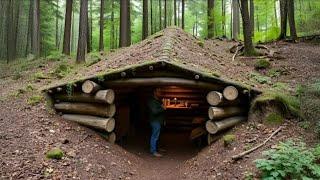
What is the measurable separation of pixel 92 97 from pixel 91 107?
1.00ft

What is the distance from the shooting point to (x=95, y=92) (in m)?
9.73

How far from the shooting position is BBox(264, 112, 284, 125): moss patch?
28.1 ft

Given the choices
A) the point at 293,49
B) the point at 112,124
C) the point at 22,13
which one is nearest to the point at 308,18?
the point at 293,49

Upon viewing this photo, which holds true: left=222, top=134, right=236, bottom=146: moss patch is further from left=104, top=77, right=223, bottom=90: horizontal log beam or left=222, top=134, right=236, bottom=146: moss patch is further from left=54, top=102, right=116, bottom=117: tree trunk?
left=54, top=102, right=116, bottom=117: tree trunk

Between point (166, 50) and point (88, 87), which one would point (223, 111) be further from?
point (88, 87)

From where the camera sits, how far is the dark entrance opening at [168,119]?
11.5 m

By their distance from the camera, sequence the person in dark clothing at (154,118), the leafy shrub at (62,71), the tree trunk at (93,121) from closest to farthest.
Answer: the tree trunk at (93,121) < the person in dark clothing at (154,118) < the leafy shrub at (62,71)

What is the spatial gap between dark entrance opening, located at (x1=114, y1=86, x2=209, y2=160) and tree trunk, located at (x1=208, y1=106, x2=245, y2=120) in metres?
0.91

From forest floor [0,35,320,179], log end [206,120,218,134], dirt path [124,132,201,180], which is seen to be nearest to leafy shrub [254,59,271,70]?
forest floor [0,35,320,179]

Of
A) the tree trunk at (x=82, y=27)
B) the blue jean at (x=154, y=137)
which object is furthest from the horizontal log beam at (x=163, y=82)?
the tree trunk at (x=82, y=27)

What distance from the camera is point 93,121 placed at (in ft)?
32.0

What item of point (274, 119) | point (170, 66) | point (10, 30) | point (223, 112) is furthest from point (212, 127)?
point (10, 30)

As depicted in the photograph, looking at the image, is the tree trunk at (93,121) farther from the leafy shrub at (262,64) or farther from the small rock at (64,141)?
the leafy shrub at (262,64)

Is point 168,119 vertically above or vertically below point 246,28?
below
